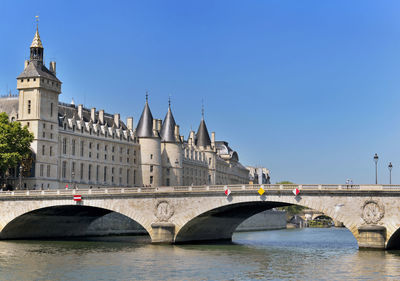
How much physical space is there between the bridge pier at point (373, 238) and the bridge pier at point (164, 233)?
746 inches

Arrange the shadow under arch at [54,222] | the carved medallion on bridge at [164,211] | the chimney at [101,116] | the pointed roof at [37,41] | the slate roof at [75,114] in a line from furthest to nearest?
the chimney at [101,116] < the slate roof at [75,114] < the pointed roof at [37,41] < the shadow under arch at [54,222] < the carved medallion on bridge at [164,211]

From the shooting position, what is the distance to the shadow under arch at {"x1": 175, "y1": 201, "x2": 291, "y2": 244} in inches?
2940

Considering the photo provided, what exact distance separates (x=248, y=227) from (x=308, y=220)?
169ft

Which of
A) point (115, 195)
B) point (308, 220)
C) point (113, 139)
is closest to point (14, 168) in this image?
point (113, 139)

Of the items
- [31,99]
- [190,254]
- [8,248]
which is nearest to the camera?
[190,254]

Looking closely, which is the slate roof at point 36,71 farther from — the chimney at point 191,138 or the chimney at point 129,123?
the chimney at point 191,138

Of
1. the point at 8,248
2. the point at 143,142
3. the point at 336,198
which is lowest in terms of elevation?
the point at 8,248

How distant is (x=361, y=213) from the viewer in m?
66.4

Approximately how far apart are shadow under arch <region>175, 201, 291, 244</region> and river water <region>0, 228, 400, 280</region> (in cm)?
274

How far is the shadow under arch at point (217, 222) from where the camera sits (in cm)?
7469

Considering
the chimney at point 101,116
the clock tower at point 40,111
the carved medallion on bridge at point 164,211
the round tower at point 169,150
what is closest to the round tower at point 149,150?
the round tower at point 169,150

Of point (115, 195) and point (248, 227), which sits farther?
point (248, 227)

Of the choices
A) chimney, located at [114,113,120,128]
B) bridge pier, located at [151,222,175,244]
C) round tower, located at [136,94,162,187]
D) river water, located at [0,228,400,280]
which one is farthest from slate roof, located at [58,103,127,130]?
river water, located at [0,228,400,280]

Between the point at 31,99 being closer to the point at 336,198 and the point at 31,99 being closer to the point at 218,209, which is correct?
the point at 218,209
